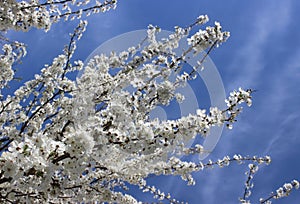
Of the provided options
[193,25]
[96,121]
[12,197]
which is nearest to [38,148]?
[96,121]

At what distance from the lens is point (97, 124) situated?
395 centimetres

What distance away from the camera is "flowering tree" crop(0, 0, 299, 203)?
3449 millimetres

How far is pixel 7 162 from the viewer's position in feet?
10.8

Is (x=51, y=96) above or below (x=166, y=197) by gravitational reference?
above

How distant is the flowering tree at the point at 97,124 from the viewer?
3.45 metres

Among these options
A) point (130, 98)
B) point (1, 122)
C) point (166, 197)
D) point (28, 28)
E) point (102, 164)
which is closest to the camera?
point (130, 98)

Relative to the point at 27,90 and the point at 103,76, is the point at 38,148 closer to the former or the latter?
the point at 103,76

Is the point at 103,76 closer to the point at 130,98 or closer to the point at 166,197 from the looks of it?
the point at 130,98

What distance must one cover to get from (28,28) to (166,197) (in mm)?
4054

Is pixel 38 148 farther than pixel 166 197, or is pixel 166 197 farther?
pixel 166 197

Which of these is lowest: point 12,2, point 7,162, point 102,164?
point 7,162

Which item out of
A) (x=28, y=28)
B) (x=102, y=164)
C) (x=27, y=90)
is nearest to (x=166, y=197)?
(x=102, y=164)

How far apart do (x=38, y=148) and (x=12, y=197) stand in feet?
4.70

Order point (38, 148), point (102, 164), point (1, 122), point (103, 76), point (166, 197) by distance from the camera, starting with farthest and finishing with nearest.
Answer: point (166, 197) → point (1, 122) → point (103, 76) → point (102, 164) → point (38, 148)
